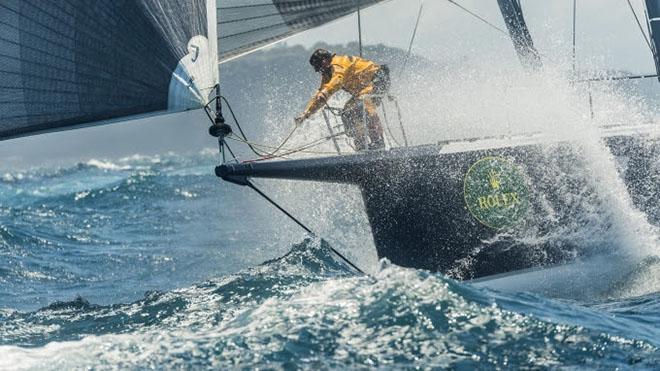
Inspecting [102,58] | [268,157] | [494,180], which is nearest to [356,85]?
[268,157]

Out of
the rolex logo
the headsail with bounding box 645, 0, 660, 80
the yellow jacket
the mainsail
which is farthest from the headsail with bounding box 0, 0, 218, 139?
the headsail with bounding box 645, 0, 660, 80

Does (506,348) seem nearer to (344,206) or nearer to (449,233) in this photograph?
(449,233)

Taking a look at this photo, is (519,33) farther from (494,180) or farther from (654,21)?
(494,180)

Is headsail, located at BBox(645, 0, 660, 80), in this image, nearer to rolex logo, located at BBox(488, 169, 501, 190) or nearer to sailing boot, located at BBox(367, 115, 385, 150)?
rolex logo, located at BBox(488, 169, 501, 190)

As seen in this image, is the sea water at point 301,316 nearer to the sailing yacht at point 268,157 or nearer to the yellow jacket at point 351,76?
the sailing yacht at point 268,157

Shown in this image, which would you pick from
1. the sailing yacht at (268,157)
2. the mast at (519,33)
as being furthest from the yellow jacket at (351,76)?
the mast at (519,33)

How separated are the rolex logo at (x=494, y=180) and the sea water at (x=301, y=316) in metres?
1.05

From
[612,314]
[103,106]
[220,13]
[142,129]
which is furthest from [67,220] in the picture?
[142,129]

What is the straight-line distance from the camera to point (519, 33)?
9.63 m

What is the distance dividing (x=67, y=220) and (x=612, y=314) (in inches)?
485

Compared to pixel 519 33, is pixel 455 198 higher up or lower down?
lower down

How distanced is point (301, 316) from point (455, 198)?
113 inches

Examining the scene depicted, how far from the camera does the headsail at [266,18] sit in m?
8.52

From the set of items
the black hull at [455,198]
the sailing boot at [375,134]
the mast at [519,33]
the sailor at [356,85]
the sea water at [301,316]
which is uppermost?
the mast at [519,33]
